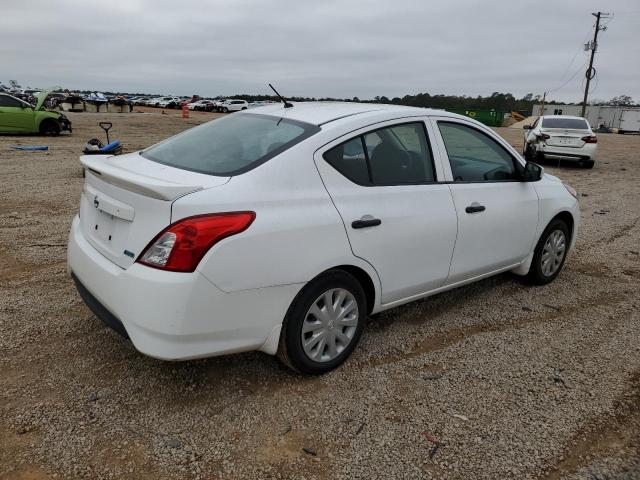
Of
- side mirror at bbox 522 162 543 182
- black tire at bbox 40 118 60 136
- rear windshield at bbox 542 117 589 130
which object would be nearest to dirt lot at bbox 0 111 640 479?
side mirror at bbox 522 162 543 182

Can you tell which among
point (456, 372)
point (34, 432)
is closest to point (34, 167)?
point (34, 432)

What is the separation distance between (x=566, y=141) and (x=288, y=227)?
1370cm

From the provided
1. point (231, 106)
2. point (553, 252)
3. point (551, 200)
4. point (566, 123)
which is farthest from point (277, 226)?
point (231, 106)

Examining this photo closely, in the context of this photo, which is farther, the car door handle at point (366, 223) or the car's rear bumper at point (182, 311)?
the car door handle at point (366, 223)

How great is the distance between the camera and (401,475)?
237cm

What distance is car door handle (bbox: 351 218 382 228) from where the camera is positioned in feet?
9.68

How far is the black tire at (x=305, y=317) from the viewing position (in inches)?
111

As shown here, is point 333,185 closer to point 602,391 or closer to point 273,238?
point 273,238

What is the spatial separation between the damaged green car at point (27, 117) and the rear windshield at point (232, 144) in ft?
50.9

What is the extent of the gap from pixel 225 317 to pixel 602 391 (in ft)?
7.71

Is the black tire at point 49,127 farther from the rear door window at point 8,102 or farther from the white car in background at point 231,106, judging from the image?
the white car in background at point 231,106

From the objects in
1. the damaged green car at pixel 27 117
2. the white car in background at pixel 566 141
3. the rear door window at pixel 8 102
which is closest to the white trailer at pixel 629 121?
the white car in background at pixel 566 141

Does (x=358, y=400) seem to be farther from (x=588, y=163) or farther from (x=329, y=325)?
(x=588, y=163)

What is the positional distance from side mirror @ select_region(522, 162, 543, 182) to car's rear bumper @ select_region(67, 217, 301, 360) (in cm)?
245
